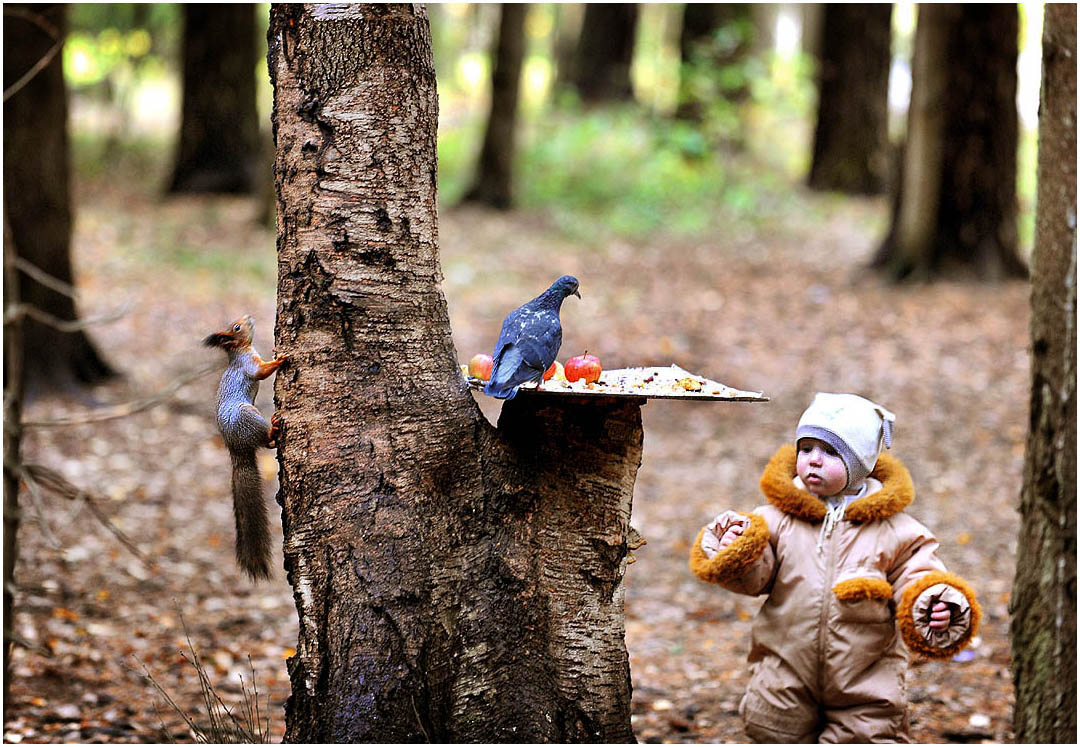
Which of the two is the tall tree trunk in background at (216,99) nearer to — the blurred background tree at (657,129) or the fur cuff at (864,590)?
the blurred background tree at (657,129)

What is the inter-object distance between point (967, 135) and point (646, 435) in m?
4.58

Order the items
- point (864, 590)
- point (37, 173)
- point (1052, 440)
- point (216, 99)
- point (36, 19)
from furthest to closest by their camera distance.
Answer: point (216, 99) → point (37, 173) → point (36, 19) → point (1052, 440) → point (864, 590)

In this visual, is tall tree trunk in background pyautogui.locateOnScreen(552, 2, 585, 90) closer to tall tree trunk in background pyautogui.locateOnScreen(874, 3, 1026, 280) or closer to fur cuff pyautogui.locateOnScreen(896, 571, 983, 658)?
tall tree trunk in background pyautogui.locateOnScreen(874, 3, 1026, 280)

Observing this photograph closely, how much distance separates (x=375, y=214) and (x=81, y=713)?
8.88ft

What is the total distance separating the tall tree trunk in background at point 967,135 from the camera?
32.9ft

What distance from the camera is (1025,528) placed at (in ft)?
12.3

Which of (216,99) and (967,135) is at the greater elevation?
(216,99)

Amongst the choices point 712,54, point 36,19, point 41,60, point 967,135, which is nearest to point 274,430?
point 36,19

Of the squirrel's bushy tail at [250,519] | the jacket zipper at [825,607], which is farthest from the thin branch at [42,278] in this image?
the jacket zipper at [825,607]

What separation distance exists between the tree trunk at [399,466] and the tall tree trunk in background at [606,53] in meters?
19.4

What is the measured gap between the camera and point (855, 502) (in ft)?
11.3

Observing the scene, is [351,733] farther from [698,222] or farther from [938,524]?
[698,222]

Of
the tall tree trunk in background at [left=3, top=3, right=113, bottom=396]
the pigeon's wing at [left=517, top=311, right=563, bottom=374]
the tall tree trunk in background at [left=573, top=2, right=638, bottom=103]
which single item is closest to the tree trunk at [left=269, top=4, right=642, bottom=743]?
the pigeon's wing at [left=517, top=311, right=563, bottom=374]

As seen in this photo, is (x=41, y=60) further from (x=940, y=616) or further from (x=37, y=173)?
(x=940, y=616)
